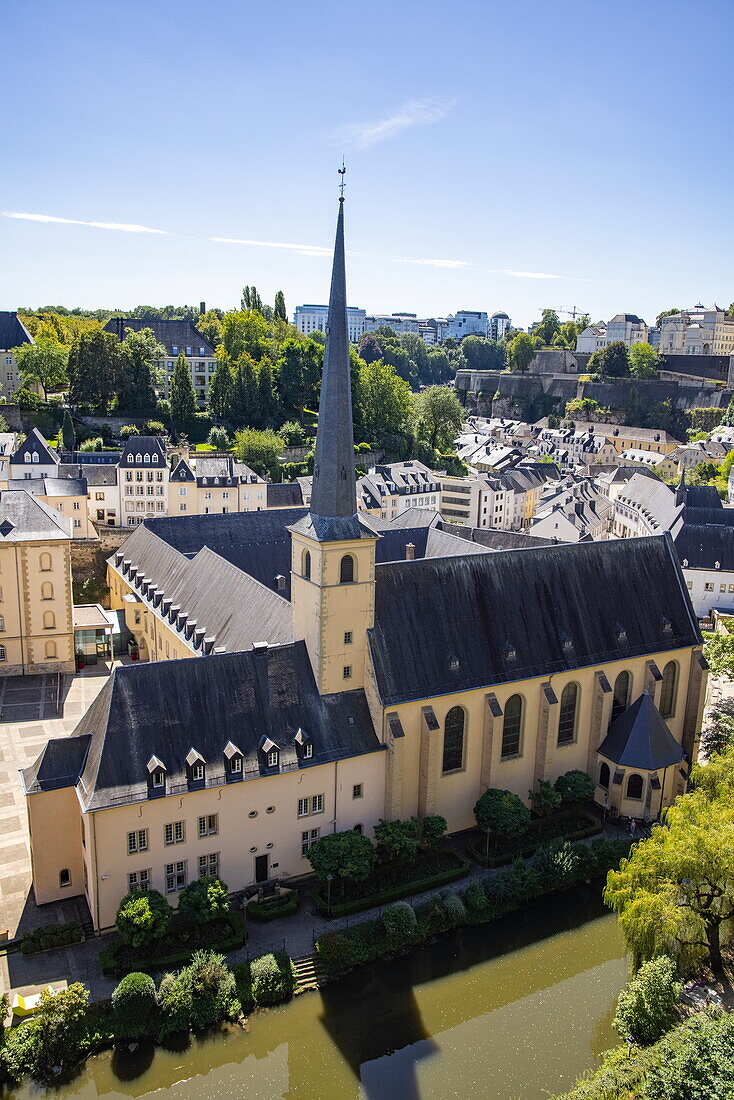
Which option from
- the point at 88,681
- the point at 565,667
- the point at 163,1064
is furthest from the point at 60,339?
the point at 163,1064

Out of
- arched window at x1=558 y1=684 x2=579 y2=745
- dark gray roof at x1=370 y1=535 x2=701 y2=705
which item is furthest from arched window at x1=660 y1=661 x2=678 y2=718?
arched window at x1=558 y1=684 x2=579 y2=745

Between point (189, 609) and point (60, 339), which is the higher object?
point (60, 339)

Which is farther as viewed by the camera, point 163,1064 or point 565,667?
point 565,667

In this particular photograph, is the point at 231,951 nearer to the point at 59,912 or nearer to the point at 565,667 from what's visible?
the point at 59,912

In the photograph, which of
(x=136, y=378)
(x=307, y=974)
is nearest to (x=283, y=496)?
(x=136, y=378)

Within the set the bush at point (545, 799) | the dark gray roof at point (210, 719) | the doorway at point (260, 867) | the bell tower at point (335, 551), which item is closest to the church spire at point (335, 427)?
the bell tower at point (335, 551)

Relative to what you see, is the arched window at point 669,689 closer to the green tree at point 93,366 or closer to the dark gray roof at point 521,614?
the dark gray roof at point 521,614
